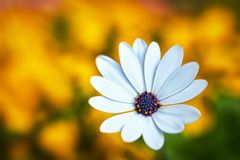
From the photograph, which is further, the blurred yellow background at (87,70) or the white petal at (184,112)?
the blurred yellow background at (87,70)

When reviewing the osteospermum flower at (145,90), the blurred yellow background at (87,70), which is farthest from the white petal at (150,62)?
the blurred yellow background at (87,70)

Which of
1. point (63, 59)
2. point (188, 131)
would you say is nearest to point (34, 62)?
point (63, 59)

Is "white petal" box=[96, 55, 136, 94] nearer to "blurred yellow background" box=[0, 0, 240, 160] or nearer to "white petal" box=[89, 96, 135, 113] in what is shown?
"white petal" box=[89, 96, 135, 113]

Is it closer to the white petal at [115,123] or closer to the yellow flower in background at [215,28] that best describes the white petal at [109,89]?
the white petal at [115,123]

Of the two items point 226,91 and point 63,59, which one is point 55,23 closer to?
point 63,59

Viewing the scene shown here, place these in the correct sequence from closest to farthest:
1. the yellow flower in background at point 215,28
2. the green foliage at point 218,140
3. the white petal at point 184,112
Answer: the white petal at point 184,112
the green foliage at point 218,140
the yellow flower in background at point 215,28
